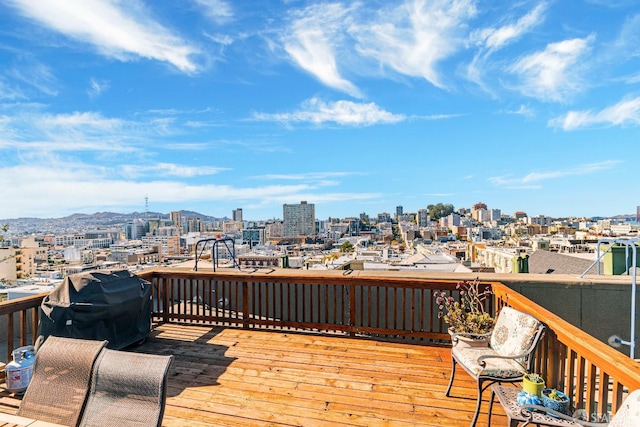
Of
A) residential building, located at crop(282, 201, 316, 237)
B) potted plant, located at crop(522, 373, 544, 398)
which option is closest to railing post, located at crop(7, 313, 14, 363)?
potted plant, located at crop(522, 373, 544, 398)

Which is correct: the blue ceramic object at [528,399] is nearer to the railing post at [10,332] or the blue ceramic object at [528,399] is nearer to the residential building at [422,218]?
the railing post at [10,332]

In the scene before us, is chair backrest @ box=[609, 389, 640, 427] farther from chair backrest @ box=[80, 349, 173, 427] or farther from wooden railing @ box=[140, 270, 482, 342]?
wooden railing @ box=[140, 270, 482, 342]

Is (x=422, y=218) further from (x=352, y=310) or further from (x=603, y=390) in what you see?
(x=603, y=390)

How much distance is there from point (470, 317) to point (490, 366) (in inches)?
35.7

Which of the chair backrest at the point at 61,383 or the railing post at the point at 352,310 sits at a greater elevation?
the chair backrest at the point at 61,383

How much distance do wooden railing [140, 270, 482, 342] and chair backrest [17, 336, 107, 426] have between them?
286cm

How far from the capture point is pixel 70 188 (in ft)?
90.1

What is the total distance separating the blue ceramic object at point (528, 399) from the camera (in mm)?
1858

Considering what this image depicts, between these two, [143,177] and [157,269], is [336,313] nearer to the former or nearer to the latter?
[157,269]

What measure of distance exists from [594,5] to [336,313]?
31.9 ft

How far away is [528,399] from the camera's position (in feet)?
→ 6.15

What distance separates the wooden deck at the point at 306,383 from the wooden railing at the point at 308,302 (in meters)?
0.23

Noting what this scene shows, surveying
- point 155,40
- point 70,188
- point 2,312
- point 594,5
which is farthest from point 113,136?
point 594,5

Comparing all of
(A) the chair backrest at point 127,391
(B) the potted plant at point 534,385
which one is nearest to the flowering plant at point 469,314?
(B) the potted plant at point 534,385
